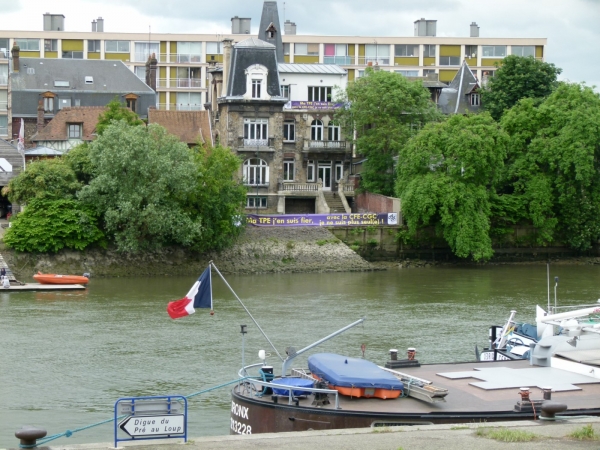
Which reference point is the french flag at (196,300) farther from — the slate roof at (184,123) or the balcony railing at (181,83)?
the balcony railing at (181,83)

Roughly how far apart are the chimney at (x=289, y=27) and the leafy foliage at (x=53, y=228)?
179ft

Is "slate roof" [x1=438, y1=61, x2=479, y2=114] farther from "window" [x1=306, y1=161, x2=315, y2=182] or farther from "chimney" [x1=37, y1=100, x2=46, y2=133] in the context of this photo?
"chimney" [x1=37, y1=100, x2=46, y2=133]

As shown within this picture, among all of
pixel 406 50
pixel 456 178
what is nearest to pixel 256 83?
pixel 456 178

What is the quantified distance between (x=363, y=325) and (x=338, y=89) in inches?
1486

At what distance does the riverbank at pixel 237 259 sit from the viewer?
59.9m

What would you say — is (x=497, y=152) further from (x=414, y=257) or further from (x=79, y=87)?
(x=79, y=87)

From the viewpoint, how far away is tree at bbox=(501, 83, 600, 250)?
66438mm

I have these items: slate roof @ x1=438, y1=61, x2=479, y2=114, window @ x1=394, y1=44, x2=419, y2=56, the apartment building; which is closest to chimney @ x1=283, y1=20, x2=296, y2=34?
the apartment building

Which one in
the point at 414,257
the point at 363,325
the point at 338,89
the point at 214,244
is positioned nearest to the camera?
the point at 363,325

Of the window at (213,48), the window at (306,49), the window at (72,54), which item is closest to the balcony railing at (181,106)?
the window at (213,48)

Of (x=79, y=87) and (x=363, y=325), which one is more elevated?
(x=79, y=87)

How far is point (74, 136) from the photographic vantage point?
77.6 m

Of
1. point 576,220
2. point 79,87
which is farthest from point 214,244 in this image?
point 79,87

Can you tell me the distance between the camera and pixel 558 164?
2653 inches
